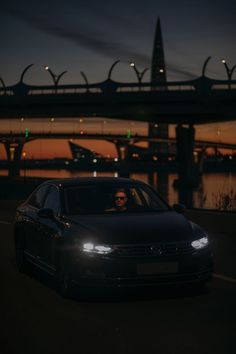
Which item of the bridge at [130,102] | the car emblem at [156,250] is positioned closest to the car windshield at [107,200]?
the car emblem at [156,250]

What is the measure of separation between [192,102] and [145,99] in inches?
182

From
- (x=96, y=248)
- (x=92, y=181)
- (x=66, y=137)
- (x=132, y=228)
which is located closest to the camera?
(x=96, y=248)

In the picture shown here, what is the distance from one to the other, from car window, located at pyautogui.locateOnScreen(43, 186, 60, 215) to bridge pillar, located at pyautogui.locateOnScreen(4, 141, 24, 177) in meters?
135

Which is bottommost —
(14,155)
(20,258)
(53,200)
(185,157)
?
(14,155)

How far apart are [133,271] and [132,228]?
1.69 ft

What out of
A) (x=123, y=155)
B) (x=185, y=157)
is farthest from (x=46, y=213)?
(x=123, y=155)

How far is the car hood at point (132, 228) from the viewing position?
8.23 meters

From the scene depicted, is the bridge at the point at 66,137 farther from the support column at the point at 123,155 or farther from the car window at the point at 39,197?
the car window at the point at 39,197

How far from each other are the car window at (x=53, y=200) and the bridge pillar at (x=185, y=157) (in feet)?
271

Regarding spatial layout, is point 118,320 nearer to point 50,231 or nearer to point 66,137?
point 50,231

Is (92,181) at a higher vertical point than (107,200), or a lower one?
higher

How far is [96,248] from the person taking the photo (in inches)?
326

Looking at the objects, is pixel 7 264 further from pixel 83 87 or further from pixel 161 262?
pixel 83 87

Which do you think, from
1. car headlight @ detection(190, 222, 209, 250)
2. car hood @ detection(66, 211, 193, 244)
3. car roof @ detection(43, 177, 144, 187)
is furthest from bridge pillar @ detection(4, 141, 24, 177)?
car headlight @ detection(190, 222, 209, 250)
